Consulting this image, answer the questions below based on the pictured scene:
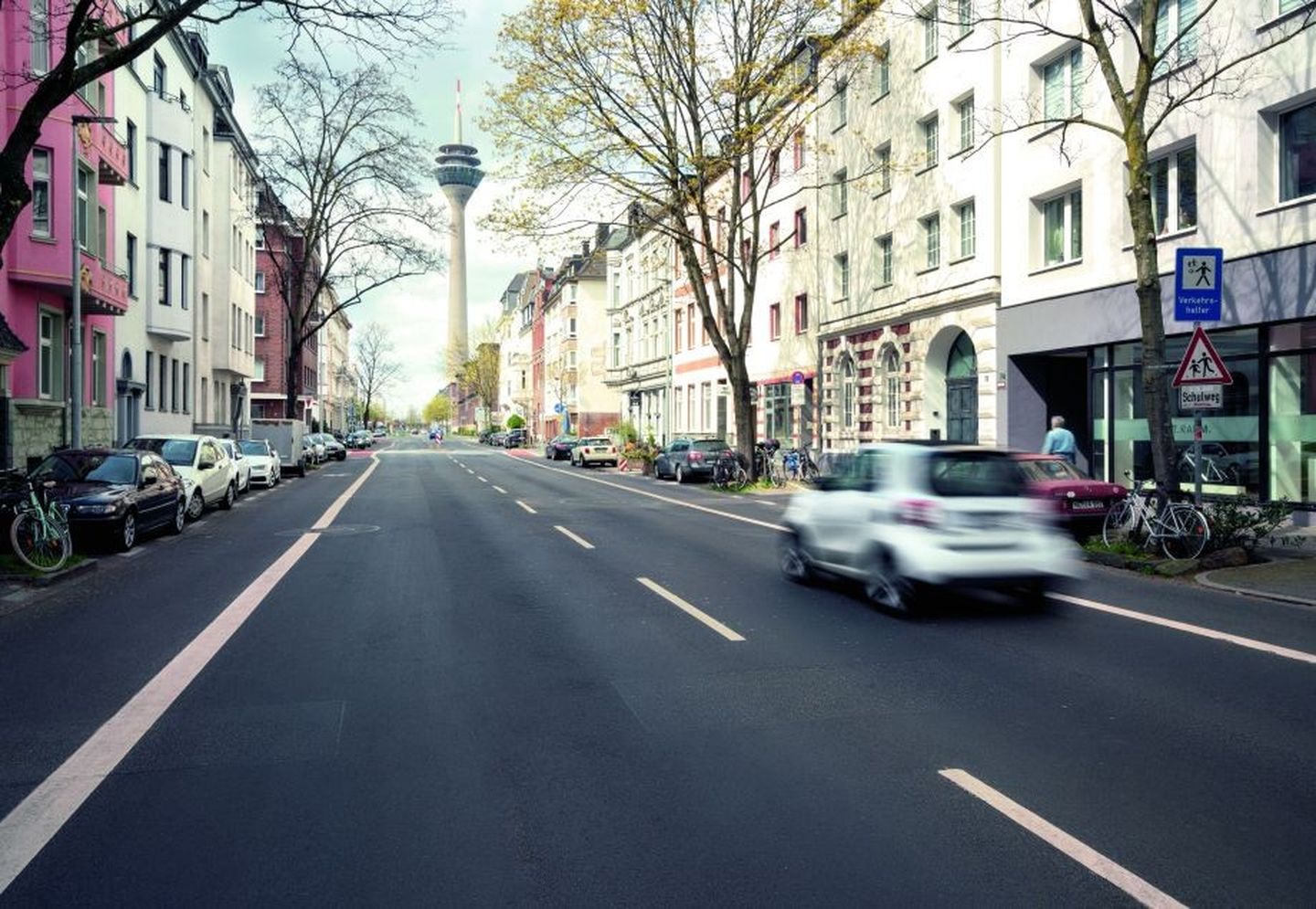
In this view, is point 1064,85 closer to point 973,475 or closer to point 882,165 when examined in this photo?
point 882,165

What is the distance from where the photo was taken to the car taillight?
27.9 ft

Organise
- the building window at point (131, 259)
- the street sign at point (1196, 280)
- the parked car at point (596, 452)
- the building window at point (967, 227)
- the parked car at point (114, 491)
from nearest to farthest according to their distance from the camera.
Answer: the street sign at point (1196, 280) → the parked car at point (114, 491) → the building window at point (967, 227) → the building window at point (131, 259) → the parked car at point (596, 452)

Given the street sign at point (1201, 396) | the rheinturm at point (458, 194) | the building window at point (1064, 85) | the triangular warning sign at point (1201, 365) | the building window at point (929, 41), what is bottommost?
the street sign at point (1201, 396)

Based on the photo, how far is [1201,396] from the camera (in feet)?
41.2

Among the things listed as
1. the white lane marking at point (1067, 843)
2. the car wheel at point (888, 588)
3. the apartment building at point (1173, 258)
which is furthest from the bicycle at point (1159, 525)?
the white lane marking at point (1067, 843)

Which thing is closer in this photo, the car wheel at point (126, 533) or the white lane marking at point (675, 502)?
the car wheel at point (126, 533)

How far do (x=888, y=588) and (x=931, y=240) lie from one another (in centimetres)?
2042

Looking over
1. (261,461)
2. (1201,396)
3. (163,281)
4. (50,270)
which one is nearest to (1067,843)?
(1201,396)

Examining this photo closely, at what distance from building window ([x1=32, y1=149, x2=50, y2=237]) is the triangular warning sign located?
74.9 ft

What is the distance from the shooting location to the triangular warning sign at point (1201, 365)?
40.8 ft

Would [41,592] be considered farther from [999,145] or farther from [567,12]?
[999,145]

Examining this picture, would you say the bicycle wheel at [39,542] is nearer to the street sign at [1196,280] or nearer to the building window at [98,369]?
the street sign at [1196,280]

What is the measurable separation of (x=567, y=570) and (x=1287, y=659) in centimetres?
724

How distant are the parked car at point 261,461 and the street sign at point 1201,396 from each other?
81.1ft
